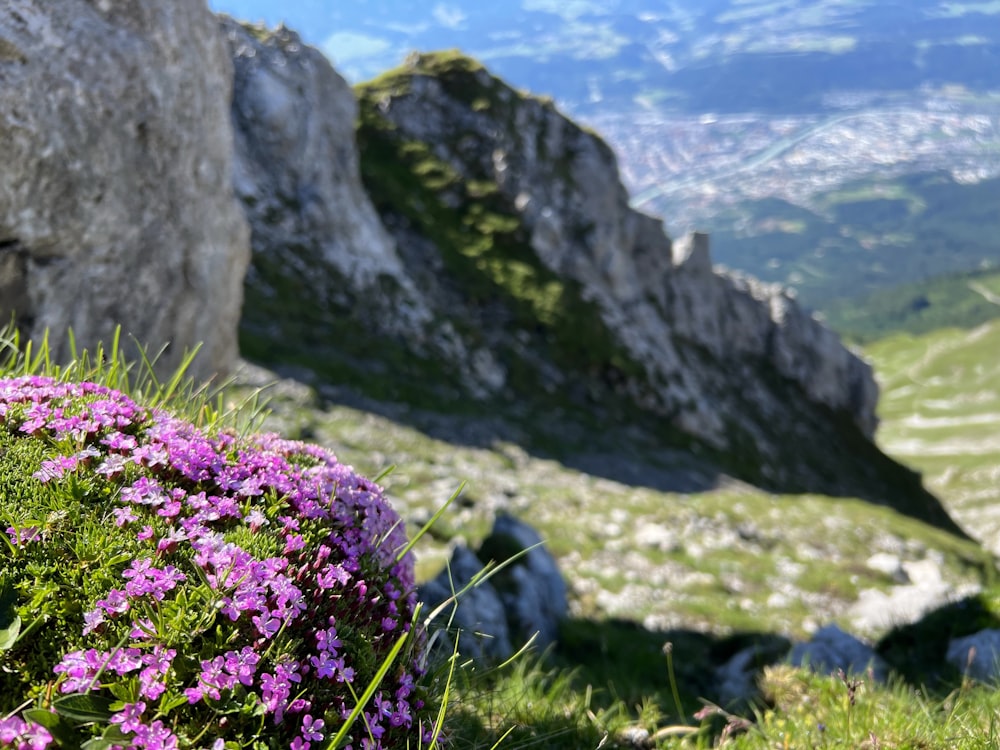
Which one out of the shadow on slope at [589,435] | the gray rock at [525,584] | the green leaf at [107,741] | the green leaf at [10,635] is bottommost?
the shadow on slope at [589,435]

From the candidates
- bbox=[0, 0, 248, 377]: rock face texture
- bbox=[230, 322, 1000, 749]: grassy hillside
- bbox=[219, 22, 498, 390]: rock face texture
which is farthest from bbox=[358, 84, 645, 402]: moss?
bbox=[0, 0, 248, 377]: rock face texture

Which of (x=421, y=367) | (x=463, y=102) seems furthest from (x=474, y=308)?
(x=463, y=102)

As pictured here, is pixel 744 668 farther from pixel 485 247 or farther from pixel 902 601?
pixel 485 247

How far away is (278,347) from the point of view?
99.6 feet

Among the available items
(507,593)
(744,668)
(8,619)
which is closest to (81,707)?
(8,619)

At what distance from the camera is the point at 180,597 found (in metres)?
2.73

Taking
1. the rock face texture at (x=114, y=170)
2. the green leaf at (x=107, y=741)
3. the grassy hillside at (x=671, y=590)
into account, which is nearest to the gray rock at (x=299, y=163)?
the grassy hillside at (x=671, y=590)

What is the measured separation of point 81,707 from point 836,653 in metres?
9.98

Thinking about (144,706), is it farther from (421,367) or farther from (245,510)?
(421,367)

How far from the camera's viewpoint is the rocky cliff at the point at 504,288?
37.9m

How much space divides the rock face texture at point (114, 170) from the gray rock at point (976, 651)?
981 centimetres

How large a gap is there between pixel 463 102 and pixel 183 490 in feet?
202

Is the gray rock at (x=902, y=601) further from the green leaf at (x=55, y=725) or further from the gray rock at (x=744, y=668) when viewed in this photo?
the green leaf at (x=55, y=725)

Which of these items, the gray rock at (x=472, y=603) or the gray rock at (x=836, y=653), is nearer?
the gray rock at (x=472, y=603)
